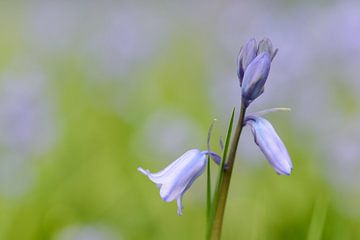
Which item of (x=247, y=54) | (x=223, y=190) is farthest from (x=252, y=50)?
(x=223, y=190)

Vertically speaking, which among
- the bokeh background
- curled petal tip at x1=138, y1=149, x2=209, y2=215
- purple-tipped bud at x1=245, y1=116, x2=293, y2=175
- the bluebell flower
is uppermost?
the bluebell flower

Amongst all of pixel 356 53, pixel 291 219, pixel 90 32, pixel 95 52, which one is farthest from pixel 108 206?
pixel 90 32

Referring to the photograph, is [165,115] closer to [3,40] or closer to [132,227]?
[132,227]

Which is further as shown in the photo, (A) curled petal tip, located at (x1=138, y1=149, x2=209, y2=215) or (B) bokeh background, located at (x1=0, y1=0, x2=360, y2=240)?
(B) bokeh background, located at (x1=0, y1=0, x2=360, y2=240)

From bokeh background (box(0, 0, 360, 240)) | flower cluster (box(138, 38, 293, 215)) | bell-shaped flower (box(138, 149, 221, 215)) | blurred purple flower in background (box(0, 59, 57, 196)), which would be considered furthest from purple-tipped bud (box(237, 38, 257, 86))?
blurred purple flower in background (box(0, 59, 57, 196))

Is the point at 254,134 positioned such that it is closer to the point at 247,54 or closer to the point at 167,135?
the point at 247,54

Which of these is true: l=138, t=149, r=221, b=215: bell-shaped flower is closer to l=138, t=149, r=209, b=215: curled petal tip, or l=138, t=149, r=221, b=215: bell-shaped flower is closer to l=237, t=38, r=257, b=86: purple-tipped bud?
l=138, t=149, r=209, b=215: curled petal tip

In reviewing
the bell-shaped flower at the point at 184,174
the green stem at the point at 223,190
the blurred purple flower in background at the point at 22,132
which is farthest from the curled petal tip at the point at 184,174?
the blurred purple flower in background at the point at 22,132
